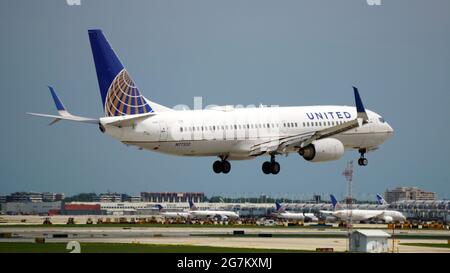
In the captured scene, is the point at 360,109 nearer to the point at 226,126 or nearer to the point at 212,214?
the point at 226,126

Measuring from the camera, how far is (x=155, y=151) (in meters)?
92.1

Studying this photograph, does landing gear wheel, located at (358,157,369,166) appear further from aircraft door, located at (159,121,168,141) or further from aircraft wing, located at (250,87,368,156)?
aircraft door, located at (159,121,168,141)

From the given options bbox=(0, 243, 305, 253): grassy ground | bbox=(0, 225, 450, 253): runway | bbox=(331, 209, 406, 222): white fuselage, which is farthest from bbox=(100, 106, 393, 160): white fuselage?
bbox=(331, 209, 406, 222): white fuselage

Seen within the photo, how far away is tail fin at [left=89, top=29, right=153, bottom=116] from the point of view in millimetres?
88562

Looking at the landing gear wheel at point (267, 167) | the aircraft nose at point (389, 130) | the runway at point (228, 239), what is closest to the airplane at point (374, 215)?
the aircraft nose at point (389, 130)

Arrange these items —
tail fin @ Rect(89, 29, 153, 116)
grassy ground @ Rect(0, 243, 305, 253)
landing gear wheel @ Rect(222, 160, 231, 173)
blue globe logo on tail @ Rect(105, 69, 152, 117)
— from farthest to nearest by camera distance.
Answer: landing gear wheel @ Rect(222, 160, 231, 173) < tail fin @ Rect(89, 29, 153, 116) < blue globe logo on tail @ Rect(105, 69, 152, 117) < grassy ground @ Rect(0, 243, 305, 253)

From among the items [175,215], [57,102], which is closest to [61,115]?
[57,102]

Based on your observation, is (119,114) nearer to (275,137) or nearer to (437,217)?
(275,137)

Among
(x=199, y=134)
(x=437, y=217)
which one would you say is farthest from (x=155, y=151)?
(x=437, y=217)

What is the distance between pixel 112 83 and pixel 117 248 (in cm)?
1910

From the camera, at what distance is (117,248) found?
74125mm

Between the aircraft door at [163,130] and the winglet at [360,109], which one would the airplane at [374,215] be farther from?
the aircraft door at [163,130]

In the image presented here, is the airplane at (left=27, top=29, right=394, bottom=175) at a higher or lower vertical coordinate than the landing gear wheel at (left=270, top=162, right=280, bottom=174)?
higher
